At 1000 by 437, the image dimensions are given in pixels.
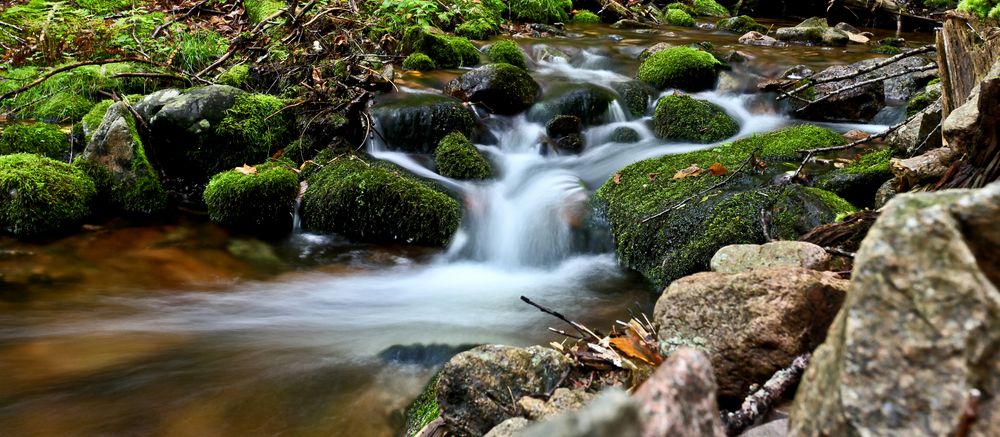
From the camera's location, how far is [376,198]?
582 centimetres

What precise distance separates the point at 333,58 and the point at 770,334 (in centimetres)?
744

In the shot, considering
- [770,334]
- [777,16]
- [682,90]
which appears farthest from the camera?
[777,16]

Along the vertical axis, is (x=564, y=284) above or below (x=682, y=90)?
below

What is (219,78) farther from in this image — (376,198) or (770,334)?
(770,334)

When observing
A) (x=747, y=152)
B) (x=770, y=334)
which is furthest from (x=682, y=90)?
(x=770, y=334)

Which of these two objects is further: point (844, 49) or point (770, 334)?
point (844, 49)

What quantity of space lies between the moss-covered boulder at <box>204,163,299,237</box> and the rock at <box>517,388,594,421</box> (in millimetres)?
4536

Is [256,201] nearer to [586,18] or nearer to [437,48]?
[437,48]

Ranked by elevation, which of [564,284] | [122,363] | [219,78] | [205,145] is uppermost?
[219,78]

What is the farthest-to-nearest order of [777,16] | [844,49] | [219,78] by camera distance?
[777,16] → [844,49] → [219,78]

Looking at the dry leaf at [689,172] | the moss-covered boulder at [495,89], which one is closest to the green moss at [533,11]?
the moss-covered boulder at [495,89]

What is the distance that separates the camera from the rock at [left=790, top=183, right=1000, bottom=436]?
97 centimetres

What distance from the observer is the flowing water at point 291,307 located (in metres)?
3.29

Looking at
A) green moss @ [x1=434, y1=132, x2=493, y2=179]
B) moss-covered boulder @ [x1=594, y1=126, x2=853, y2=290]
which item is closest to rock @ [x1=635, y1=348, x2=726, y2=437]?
moss-covered boulder @ [x1=594, y1=126, x2=853, y2=290]
